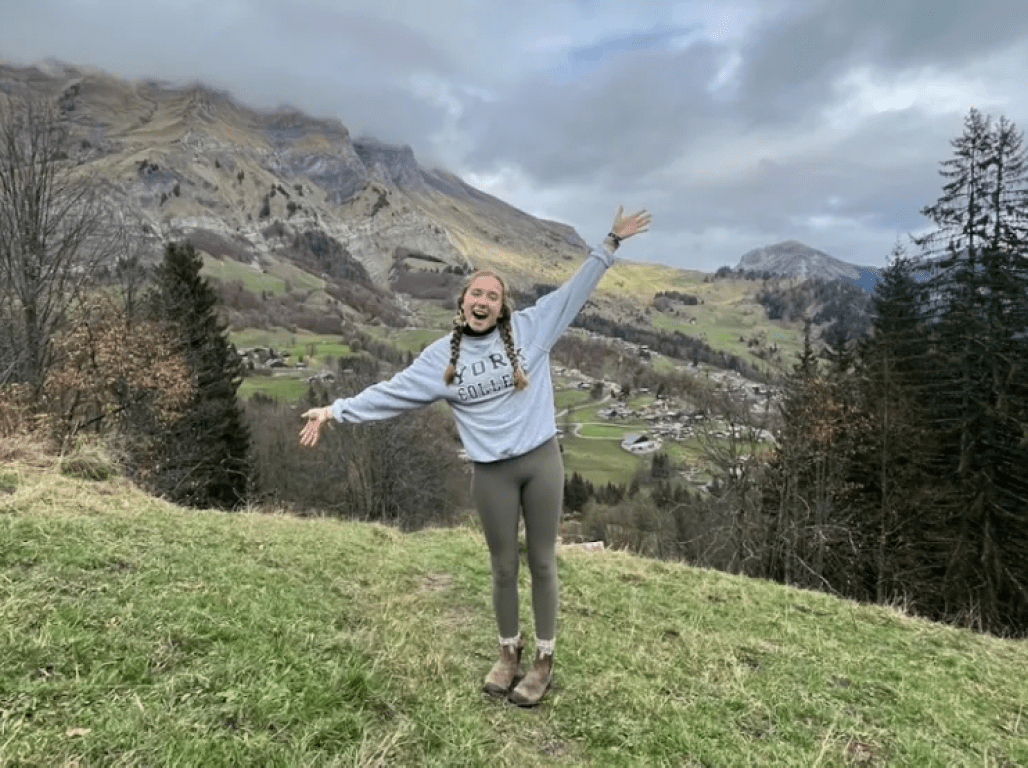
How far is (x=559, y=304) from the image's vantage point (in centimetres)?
398

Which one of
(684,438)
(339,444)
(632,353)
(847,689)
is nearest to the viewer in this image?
(847,689)

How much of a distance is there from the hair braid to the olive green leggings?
0.59 metres

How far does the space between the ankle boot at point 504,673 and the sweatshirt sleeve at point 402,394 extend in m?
1.68

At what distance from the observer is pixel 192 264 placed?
34.3 meters

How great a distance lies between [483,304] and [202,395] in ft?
104

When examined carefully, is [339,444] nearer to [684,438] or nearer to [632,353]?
[684,438]

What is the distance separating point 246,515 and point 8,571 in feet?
15.7

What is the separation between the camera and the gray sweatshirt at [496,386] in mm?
3748

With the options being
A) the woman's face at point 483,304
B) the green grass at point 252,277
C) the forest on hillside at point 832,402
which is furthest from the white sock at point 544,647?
the green grass at point 252,277

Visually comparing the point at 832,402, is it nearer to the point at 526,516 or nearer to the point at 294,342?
the point at 526,516

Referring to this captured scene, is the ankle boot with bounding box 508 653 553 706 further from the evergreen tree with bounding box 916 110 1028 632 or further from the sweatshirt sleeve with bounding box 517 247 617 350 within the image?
the evergreen tree with bounding box 916 110 1028 632

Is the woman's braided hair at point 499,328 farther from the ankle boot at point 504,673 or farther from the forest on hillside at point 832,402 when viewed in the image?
the forest on hillside at point 832,402

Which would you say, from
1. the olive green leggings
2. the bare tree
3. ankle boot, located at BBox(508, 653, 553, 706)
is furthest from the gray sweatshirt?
the bare tree

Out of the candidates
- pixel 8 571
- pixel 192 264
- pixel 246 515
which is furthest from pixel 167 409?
pixel 8 571
